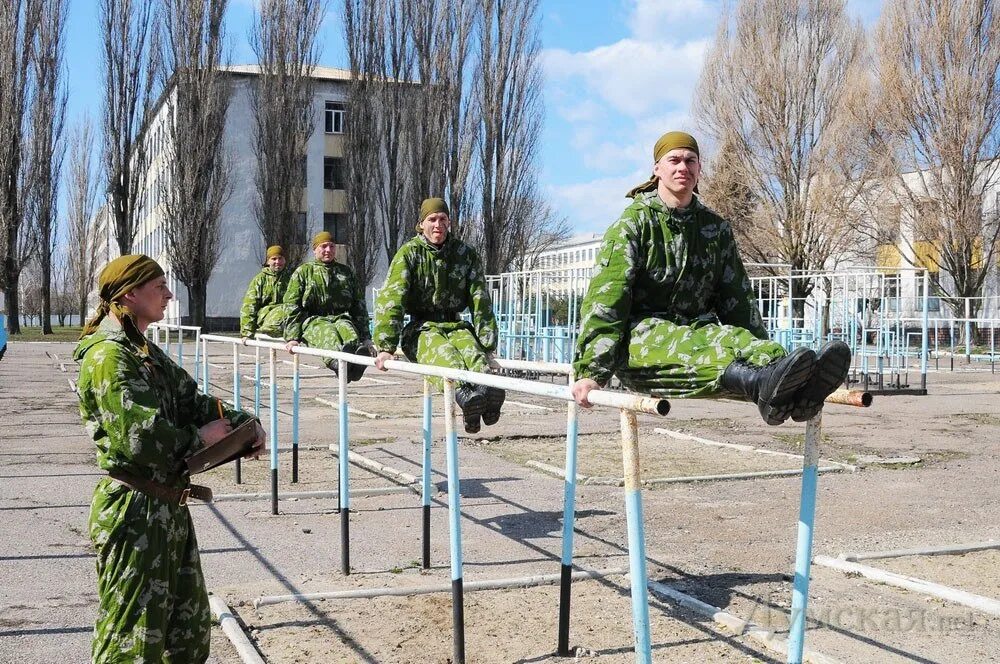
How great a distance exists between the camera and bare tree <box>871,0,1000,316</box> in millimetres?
28797

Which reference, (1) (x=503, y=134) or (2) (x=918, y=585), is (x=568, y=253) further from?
(2) (x=918, y=585)

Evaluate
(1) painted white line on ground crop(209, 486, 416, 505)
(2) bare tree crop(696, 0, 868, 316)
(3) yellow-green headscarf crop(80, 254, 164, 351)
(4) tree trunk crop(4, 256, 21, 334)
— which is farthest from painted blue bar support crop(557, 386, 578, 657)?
(4) tree trunk crop(4, 256, 21, 334)

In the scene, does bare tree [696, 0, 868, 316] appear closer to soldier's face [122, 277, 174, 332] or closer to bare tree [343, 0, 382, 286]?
bare tree [343, 0, 382, 286]

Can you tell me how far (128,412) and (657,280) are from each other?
1.94 meters

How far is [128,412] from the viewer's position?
2.93m

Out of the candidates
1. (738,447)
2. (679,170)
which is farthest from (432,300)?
(738,447)

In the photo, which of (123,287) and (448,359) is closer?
(123,287)

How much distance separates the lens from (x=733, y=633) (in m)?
4.32

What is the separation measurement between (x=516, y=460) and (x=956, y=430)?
18.9 feet

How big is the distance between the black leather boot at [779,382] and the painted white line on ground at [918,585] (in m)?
2.07

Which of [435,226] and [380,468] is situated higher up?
[435,226]

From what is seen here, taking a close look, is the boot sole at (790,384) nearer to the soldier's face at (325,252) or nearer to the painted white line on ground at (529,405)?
the soldier's face at (325,252)

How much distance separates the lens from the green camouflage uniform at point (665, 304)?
359 centimetres

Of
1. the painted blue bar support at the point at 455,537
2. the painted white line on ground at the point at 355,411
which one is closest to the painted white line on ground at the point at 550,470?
the painted white line on ground at the point at 355,411
